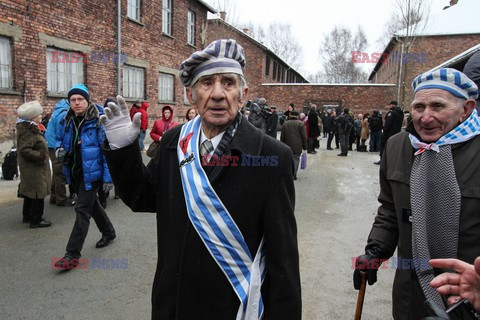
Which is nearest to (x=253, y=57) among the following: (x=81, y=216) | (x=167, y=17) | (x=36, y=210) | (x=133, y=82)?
(x=167, y=17)

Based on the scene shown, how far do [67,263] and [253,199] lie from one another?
10.6 ft

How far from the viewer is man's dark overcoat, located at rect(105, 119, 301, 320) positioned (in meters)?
1.70

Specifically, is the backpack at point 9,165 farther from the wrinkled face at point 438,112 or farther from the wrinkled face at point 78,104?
the wrinkled face at point 438,112

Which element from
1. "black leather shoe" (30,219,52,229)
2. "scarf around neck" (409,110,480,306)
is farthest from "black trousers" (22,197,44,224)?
"scarf around neck" (409,110,480,306)

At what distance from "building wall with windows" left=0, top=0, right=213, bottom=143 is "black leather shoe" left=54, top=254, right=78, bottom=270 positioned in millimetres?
7230

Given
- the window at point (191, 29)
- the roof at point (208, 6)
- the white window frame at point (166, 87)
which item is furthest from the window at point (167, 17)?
the roof at point (208, 6)

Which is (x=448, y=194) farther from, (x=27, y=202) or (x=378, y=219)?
(x=27, y=202)

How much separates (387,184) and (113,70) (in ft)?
43.7

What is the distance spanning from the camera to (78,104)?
4.25 metres

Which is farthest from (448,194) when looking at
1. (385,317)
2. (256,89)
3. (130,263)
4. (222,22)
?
(256,89)

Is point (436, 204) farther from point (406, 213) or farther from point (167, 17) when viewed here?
point (167, 17)

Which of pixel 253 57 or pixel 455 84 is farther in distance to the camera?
pixel 253 57

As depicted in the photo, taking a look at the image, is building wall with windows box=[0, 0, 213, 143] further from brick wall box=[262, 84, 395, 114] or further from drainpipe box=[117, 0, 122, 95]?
brick wall box=[262, 84, 395, 114]

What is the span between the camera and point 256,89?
30547 mm
